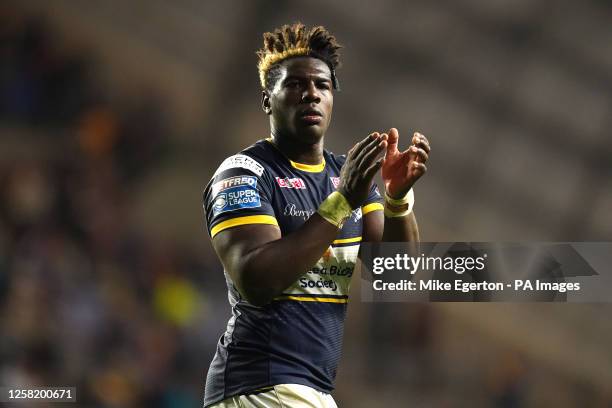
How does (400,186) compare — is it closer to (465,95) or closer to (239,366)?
(239,366)

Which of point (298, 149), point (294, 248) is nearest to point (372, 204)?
point (298, 149)

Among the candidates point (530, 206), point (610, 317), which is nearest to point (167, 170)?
point (530, 206)

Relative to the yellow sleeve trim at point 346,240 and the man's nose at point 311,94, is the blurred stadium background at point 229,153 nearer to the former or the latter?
the yellow sleeve trim at point 346,240

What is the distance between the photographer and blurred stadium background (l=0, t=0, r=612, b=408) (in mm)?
7465

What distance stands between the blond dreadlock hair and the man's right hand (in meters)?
0.62

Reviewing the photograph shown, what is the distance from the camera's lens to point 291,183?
110 inches

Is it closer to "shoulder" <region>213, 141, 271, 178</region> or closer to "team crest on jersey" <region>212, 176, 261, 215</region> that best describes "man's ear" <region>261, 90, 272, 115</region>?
"shoulder" <region>213, 141, 271, 178</region>

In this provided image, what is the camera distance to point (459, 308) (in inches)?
386

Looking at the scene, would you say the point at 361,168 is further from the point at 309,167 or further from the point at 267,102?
the point at 267,102

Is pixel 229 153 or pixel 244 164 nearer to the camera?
pixel 244 164

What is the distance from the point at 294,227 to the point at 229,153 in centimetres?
648

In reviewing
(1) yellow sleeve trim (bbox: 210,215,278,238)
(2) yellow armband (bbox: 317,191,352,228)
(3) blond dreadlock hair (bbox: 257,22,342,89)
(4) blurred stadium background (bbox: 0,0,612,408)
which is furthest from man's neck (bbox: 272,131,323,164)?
→ (4) blurred stadium background (bbox: 0,0,612,408)

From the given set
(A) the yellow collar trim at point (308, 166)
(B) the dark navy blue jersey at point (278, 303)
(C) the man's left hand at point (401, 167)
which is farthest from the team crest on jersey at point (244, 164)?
(C) the man's left hand at point (401, 167)

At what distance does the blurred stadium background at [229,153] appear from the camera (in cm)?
746
